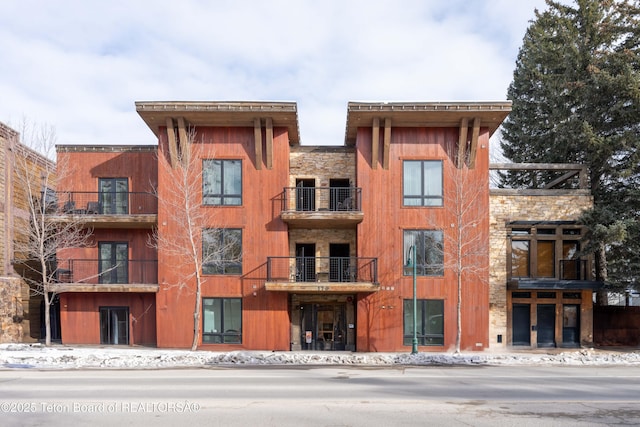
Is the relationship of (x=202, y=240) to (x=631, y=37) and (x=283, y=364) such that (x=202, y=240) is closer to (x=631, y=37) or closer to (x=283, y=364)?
(x=283, y=364)

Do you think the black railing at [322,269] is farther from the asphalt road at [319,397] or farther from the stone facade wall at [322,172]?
the asphalt road at [319,397]

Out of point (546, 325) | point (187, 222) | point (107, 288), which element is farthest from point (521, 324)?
point (107, 288)

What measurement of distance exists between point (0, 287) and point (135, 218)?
7.15 meters

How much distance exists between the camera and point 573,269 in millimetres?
22734

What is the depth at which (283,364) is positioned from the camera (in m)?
17.5

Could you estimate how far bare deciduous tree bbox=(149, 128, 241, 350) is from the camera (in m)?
21.4

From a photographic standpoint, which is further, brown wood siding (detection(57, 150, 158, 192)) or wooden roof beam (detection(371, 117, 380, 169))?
brown wood siding (detection(57, 150, 158, 192))

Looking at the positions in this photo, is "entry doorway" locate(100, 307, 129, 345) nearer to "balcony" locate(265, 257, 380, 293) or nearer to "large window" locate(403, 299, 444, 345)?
"balcony" locate(265, 257, 380, 293)

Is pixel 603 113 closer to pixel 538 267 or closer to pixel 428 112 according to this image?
pixel 538 267

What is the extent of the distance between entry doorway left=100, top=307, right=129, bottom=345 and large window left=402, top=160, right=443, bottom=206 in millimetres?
14814

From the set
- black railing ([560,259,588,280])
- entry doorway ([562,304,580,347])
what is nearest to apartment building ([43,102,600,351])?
entry doorway ([562,304,580,347])

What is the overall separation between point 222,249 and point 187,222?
205 cm

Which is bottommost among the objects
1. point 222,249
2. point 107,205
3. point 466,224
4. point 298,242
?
point 222,249

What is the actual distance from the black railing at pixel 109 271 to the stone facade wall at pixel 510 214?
16.7 metres
